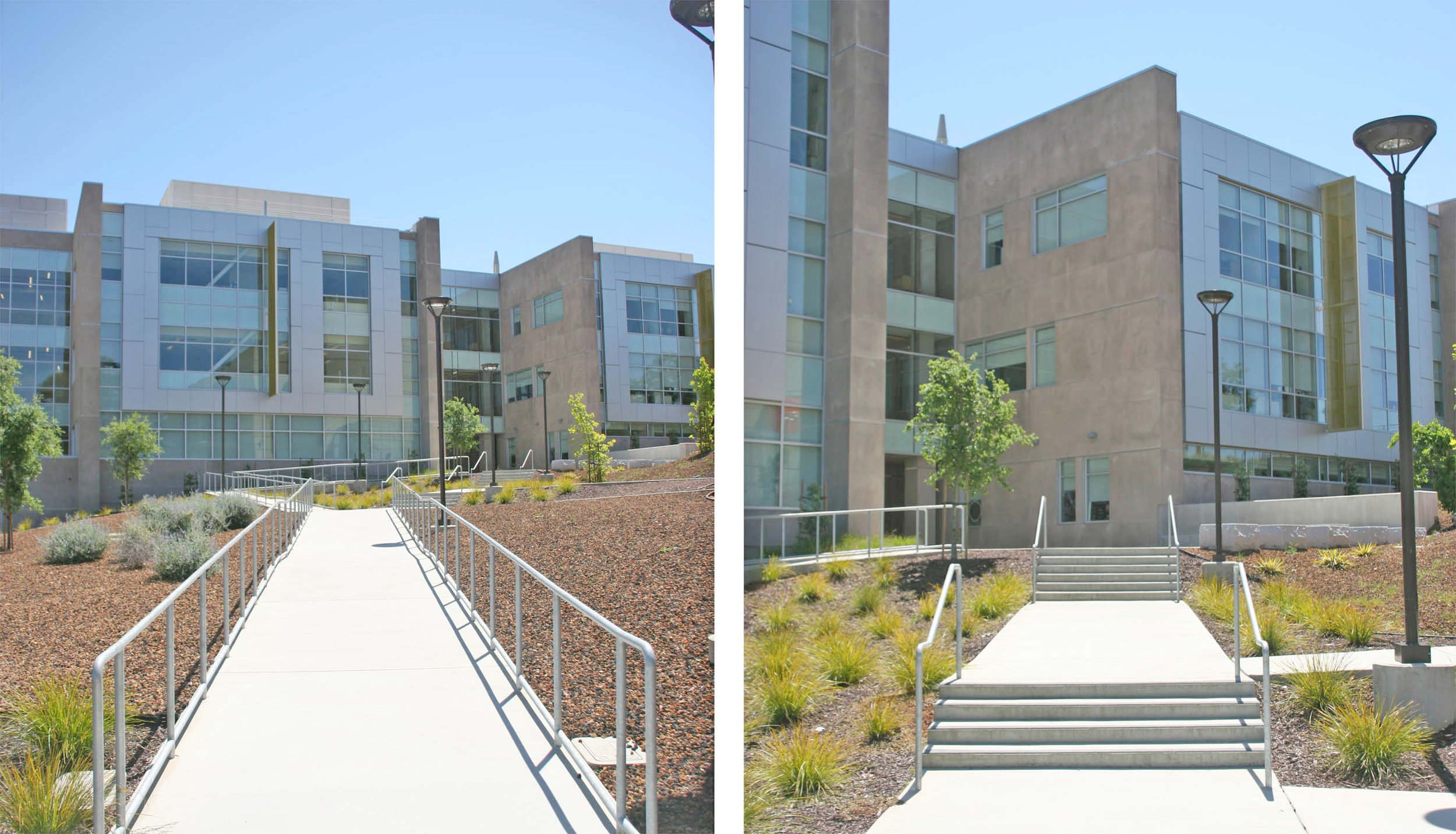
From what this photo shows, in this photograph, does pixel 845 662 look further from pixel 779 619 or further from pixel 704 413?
pixel 704 413

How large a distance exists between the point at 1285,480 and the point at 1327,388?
2.49 metres

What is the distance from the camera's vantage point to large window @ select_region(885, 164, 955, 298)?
2248cm

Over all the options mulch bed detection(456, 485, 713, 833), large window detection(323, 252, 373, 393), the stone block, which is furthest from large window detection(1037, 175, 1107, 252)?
large window detection(323, 252, 373, 393)

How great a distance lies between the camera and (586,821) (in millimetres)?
5156

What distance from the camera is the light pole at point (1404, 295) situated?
329 inches

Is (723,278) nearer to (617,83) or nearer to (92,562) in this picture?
(617,83)

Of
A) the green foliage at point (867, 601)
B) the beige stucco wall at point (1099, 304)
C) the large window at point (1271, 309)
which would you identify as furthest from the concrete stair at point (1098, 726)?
the large window at point (1271, 309)

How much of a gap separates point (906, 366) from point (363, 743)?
1751 cm

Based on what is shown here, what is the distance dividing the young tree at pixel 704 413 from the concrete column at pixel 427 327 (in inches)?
672

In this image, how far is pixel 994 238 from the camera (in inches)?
923

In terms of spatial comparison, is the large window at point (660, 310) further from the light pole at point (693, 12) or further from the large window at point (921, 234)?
the light pole at point (693, 12)

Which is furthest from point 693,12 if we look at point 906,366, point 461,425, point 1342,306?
point 461,425

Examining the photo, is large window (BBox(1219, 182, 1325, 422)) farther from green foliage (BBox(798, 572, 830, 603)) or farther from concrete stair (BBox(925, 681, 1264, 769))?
concrete stair (BBox(925, 681, 1264, 769))

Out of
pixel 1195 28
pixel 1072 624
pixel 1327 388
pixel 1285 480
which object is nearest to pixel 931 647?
pixel 1072 624
